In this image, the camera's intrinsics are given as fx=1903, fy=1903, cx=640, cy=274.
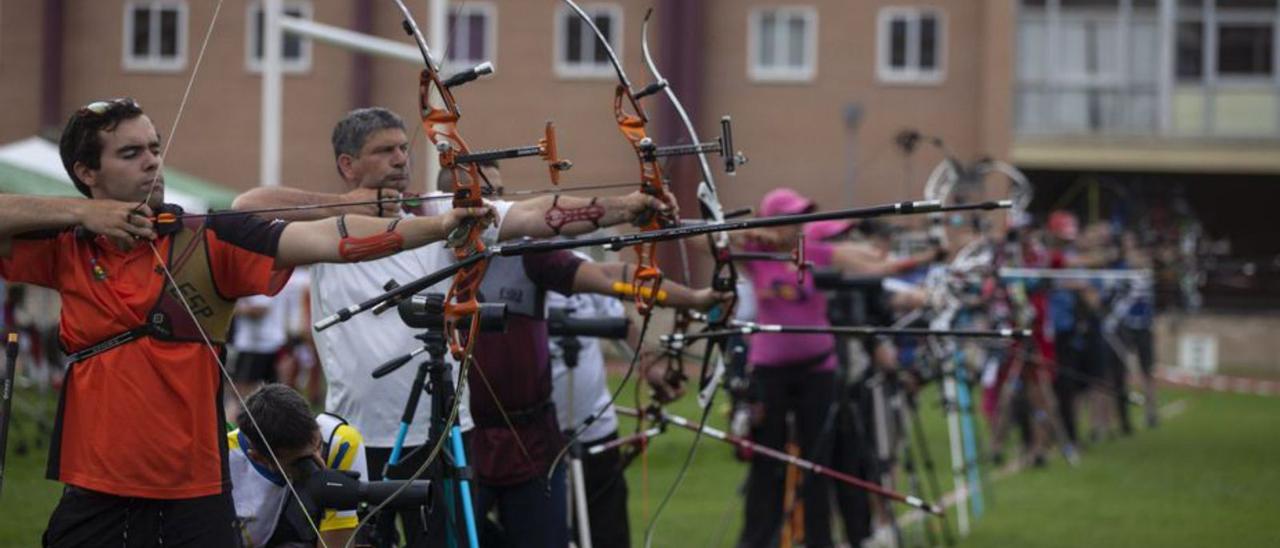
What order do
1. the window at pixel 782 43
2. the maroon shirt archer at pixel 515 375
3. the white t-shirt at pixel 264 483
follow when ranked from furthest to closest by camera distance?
the window at pixel 782 43
the maroon shirt archer at pixel 515 375
the white t-shirt at pixel 264 483

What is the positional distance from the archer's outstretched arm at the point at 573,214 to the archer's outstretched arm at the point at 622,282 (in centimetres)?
57

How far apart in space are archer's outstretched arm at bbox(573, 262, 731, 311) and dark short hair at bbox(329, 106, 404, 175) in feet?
2.42

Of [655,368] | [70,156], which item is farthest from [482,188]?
[655,368]

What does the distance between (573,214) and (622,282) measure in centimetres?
68

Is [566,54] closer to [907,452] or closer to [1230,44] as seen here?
[1230,44]

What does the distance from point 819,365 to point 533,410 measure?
3.16m

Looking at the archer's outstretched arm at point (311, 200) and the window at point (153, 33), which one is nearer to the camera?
the archer's outstretched arm at point (311, 200)

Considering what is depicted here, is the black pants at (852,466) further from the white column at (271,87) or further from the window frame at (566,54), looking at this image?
the window frame at (566,54)

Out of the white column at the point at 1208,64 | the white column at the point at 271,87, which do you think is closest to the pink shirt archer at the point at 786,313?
the white column at the point at 271,87

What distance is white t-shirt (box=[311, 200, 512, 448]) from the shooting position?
556 cm

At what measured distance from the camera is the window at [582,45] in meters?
31.0

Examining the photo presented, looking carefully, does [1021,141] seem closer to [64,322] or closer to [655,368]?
[655,368]

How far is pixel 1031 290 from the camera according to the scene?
48.2 ft

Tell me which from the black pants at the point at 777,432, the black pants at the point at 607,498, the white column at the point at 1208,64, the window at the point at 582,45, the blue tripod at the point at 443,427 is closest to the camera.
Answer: the blue tripod at the point at 443,427
